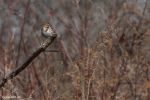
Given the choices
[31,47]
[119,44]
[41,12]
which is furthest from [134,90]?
[41,12]

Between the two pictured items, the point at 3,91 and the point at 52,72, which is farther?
the point at 52,72

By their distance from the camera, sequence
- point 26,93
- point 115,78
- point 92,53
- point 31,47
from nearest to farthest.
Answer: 1. point 92,53
2. point 26,93
3. point 115,78
4. point 31,47

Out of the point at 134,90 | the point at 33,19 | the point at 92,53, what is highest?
the point at 33,19

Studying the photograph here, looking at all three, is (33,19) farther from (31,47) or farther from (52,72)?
(52,72)

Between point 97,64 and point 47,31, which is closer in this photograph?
point 47,31

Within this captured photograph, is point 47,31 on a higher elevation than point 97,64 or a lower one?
higher

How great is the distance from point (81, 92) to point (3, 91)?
1.92ft

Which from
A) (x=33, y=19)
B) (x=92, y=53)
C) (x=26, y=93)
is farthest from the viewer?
(x=33, y=19)

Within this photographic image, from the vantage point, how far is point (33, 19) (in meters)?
6.54

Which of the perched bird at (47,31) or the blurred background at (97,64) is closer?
the perched bird at (47,31)

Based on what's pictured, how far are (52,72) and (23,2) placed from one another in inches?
105

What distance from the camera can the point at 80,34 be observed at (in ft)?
14.9

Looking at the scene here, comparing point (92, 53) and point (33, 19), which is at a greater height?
point (33, 19)

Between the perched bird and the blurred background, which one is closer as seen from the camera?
the perched bird
